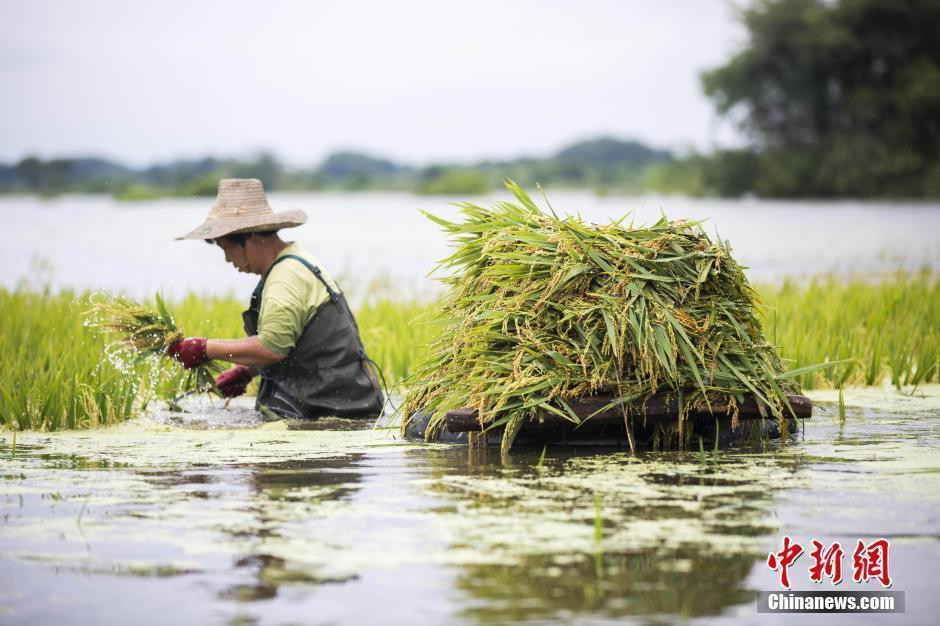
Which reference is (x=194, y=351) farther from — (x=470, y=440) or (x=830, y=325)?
(x=830, y=325)

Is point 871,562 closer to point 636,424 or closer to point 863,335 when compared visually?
point 636,424

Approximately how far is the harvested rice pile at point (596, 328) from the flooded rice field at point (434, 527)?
27 cm

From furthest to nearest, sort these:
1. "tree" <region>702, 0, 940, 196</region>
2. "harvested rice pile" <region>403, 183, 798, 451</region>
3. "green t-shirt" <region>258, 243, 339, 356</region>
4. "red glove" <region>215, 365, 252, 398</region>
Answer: "tree" <region>702, 0, 940, 196</region>
"red glove" <region>215, 365, 252, 398</region>
"green t-shirt" <region>258, 243, 339, 356</region>
"harvested rice pile" <region>403, 183, 798, 451</region>

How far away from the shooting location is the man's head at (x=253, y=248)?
5516 millimetres

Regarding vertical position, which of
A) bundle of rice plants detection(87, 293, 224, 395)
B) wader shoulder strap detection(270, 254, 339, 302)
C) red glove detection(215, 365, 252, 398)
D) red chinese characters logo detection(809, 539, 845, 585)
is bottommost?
red chinese characters logo detection(809, 539, 845, 585)

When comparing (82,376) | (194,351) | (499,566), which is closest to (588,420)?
(499,566)

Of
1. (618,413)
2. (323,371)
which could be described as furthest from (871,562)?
(323,371)

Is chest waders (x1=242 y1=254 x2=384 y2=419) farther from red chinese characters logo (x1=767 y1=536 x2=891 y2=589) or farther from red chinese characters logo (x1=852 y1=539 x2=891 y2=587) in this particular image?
red chinese characters logo (x1=852 y1=539 x2=891 y2=587)

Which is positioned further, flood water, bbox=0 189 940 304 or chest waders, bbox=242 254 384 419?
flood water, bbox=0 189 940 304

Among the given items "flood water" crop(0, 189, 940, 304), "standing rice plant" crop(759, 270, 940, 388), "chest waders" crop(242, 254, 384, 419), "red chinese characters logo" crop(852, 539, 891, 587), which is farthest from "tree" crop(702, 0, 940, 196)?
"red chinese characters logo" crop(852, 539, 891, 587)

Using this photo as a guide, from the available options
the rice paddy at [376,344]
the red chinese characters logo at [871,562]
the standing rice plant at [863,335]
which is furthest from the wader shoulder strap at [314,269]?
the red chinese characters logo at [871,562]

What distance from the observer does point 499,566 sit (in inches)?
119

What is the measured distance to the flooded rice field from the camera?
9.12 ft

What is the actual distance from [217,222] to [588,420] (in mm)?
2147
